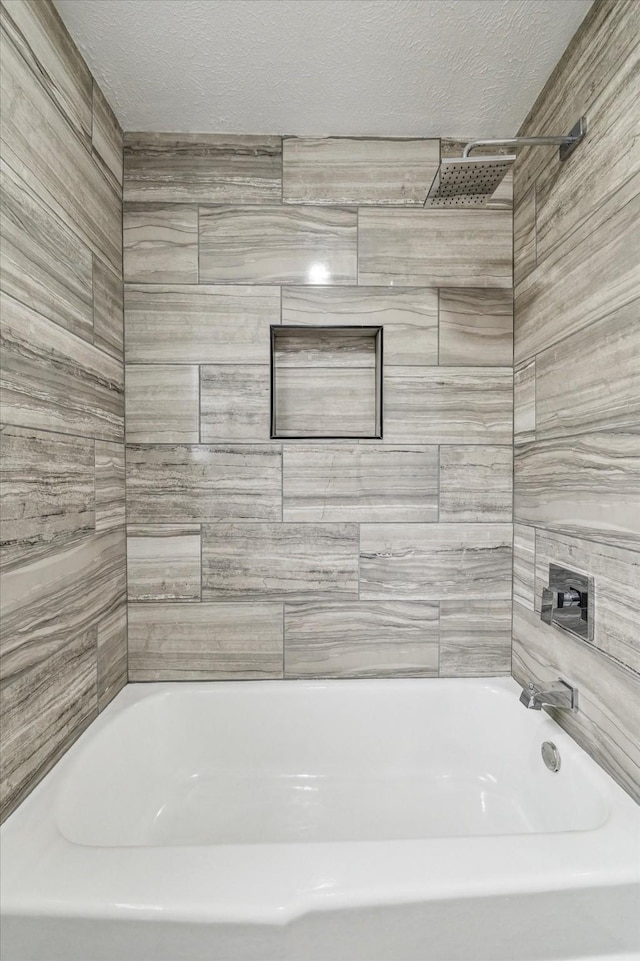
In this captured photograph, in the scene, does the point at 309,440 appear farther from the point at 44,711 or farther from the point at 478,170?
the point at 44,711

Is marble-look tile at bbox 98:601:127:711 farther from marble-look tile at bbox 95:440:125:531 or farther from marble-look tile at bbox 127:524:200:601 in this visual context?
marble-look tile at bbox 95:440:125:531

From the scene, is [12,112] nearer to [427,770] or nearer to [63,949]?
[63,949]

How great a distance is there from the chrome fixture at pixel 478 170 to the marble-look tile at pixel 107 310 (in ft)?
3.43

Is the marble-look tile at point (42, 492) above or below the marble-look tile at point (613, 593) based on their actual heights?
above

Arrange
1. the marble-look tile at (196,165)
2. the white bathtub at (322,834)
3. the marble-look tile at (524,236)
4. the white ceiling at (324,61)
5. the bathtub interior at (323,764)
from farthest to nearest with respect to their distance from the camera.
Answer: the marble-look tile at (196,165) → the marble-look tile at (524,236) → the bathtub interior at (323,764) → the white ceiling at (324,61) → the white bathtub at (322,834)

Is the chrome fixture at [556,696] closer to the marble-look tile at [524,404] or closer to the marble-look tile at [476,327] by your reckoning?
the marble-look tile at [524,404]

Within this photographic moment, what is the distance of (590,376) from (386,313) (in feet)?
2.53

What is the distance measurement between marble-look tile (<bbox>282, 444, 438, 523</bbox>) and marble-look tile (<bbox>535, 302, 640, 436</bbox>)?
436mm

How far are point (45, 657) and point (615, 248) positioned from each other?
68.0 inches

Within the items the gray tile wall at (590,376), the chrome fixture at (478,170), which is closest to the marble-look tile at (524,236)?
the gray tile wall at (590,376)

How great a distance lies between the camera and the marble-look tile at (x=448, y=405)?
199 cm

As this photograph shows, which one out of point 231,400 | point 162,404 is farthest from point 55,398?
point 231,400

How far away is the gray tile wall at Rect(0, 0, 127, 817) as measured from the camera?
48.5 inches

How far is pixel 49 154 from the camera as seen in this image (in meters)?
1.41
